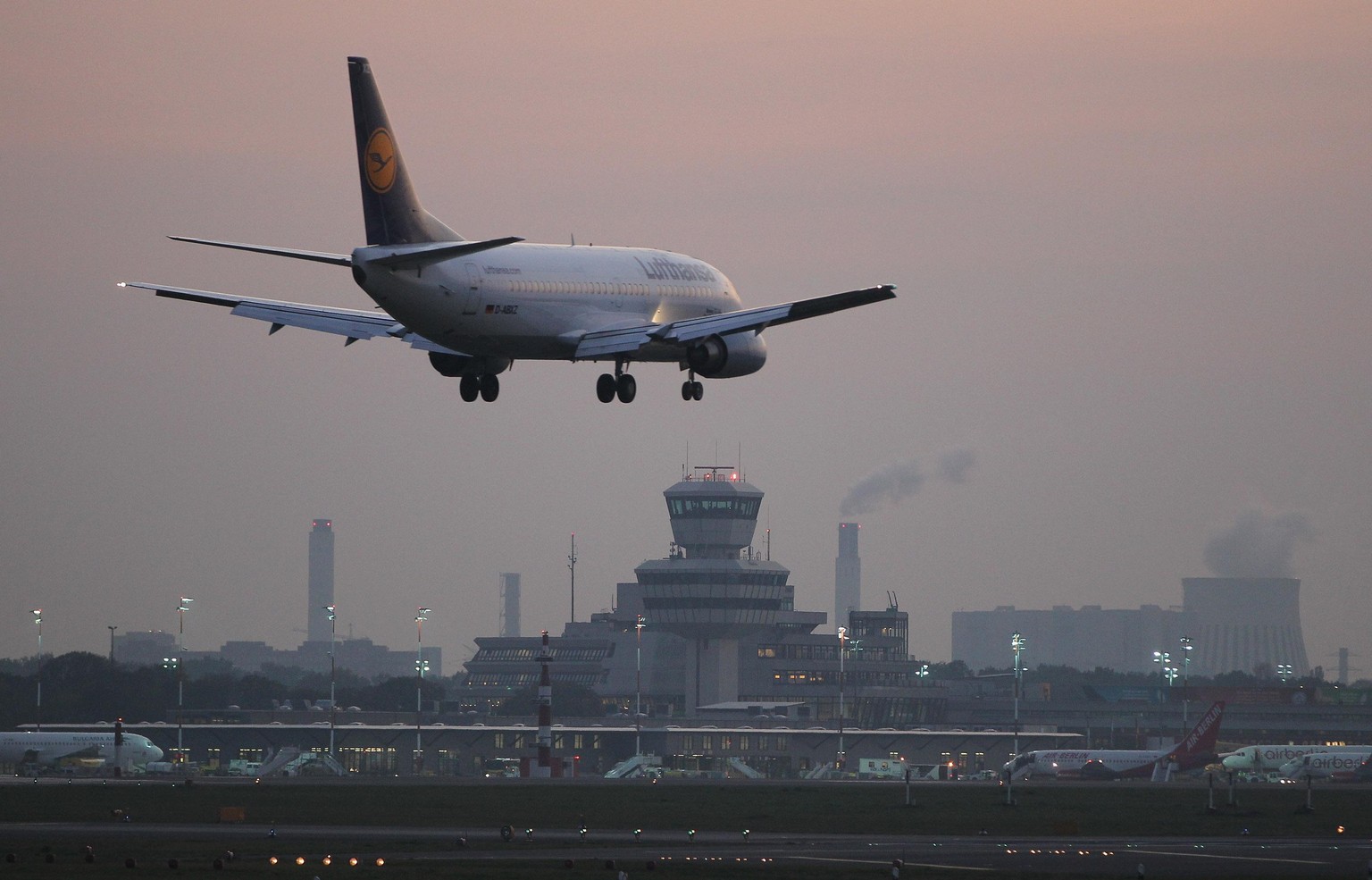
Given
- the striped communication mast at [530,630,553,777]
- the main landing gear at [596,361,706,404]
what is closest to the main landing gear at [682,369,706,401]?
the main landing gear at [596,361,706,404]

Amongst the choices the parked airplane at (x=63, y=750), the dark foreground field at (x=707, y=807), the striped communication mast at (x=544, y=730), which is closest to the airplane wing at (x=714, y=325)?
the dark foreground field at (x=707, y=807)

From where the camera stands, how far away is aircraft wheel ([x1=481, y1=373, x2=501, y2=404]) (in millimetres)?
67812

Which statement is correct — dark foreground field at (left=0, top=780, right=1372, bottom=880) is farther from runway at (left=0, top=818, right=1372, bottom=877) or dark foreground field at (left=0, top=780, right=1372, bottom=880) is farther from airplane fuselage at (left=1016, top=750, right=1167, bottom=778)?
airplane fuselage at (left=1016, top=750, right=1167, bottom=778)

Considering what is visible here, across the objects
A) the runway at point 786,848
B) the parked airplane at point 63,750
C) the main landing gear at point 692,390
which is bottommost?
the parked airplane at point 63,750

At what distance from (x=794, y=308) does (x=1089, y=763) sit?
9952cm

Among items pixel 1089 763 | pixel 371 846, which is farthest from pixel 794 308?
pixel 1089 763

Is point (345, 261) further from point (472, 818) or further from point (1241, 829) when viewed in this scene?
point (1241, 829)

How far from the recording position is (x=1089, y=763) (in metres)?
156

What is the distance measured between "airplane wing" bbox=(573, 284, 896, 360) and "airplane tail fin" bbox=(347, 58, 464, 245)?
7445mm

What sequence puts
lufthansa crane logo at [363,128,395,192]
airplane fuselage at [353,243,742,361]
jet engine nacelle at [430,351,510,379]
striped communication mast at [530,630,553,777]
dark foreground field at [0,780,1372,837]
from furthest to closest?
1. striped communication mast at [530,630,553,777]
2. dark foreground field at [0,780,1372,837]
3. jet engine nacelle at [430,351,510,379]
4. airplane fuselage at [353,243,742,361]
5. lufthansa crane logo at [363,128,395,192]

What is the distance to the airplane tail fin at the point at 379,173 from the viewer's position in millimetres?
60812

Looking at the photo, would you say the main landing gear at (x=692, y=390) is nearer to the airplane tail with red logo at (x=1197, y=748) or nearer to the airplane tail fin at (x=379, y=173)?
the airplane tail fin at (x=379, y=173)

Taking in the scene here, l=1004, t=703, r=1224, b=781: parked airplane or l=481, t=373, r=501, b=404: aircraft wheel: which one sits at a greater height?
l=481, t=373, r=501, b=404: aircraft wheel

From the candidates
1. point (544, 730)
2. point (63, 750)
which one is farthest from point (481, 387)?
point (63, 750)
